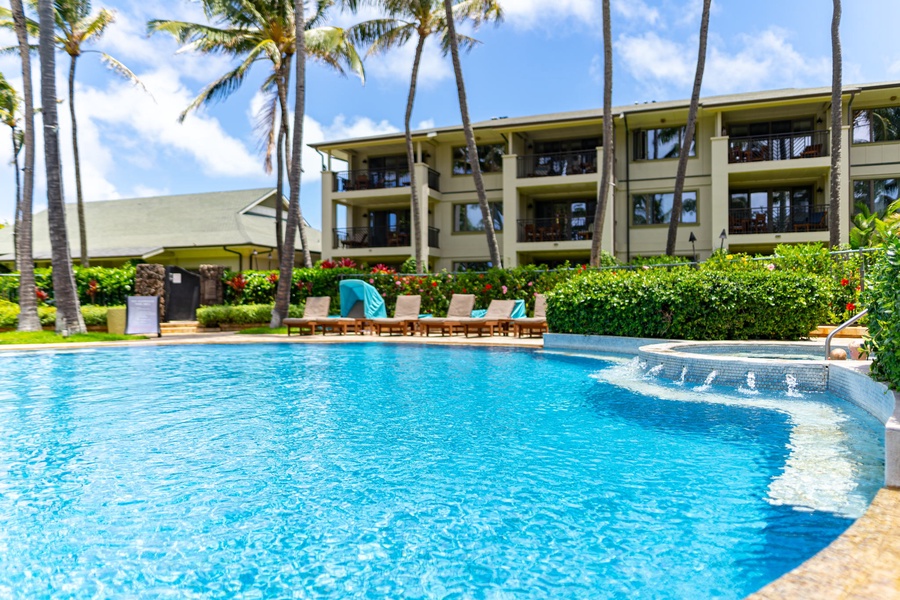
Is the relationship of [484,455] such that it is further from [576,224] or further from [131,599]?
[576,224]

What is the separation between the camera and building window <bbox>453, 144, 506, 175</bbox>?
27.8 meters

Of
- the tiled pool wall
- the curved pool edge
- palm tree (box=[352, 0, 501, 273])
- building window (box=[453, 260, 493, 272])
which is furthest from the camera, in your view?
building window (box=[453, 260, 493, 272])

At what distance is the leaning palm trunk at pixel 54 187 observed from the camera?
50.2 ft

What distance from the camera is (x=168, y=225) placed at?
1262 inches

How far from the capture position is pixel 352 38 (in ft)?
80.2

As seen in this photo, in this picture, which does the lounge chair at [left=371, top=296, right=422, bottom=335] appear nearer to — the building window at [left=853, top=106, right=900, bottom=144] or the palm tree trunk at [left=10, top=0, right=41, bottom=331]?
the palm tree trunk at [left=10, top=0, right=41, bottom=331]

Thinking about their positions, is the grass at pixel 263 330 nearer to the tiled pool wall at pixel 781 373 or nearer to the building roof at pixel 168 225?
the building roof at pixel 168 225

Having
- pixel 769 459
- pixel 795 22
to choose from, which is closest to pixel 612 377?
pixel 769 459

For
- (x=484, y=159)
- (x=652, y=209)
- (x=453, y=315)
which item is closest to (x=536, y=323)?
(x=453, y=315)

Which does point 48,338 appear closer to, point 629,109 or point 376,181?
point 376,181

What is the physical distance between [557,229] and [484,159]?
5058mm

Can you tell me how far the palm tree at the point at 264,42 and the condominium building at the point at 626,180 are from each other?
353cm

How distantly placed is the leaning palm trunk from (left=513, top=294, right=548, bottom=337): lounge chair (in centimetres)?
1115

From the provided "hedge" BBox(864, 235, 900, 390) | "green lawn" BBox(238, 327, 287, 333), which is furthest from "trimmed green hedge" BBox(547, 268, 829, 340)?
"green lawn" BBox(238, 327, 287, 333)
